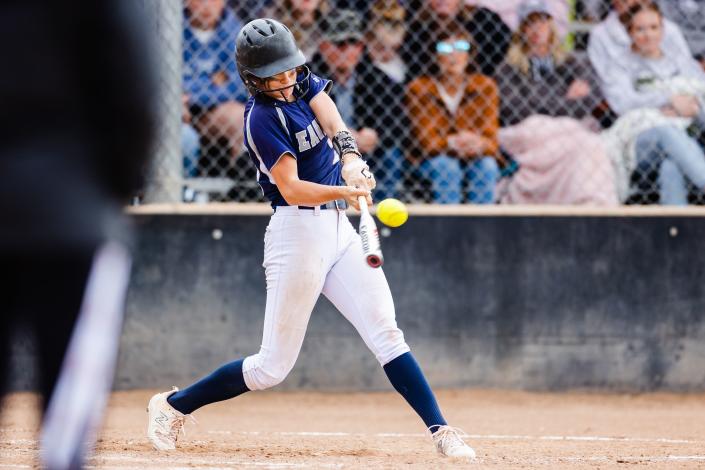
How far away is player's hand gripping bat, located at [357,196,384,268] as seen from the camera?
4.57 metres

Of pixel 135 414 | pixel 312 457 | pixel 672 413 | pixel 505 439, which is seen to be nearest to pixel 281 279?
pixel 312 457

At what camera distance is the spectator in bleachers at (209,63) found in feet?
25.2

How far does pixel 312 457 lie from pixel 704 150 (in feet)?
Result: 12.6

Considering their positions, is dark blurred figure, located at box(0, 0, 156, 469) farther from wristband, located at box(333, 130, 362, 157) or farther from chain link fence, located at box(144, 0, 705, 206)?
chain link fence, located at box(144, 0, 705, 206)

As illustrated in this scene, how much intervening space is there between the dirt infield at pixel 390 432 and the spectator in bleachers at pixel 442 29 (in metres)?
2.14

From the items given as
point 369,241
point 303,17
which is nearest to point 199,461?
point 369,241

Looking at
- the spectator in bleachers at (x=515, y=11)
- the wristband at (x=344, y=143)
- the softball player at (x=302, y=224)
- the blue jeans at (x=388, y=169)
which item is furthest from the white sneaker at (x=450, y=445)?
the spectator in bleachers at (x=515, y=11)

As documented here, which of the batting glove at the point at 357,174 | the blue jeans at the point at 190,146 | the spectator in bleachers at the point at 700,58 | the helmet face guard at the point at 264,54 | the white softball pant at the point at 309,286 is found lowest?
the blue jeans at the point at 190,146

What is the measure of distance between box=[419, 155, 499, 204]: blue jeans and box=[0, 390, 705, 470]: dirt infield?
1249mm

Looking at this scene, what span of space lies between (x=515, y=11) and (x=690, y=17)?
1335mm

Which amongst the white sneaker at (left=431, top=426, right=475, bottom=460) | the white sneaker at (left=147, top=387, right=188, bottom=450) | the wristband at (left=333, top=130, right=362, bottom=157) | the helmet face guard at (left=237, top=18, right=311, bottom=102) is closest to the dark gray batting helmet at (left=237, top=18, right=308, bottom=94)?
the helmet face guard at (left=237, top=18, right=311, bottom=102)

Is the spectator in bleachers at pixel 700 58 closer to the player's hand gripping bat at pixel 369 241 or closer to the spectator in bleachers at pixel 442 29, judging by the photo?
the spectator in bleachers at pixel 442 29

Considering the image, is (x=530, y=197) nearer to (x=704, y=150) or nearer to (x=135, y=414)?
(x=704, y=150)

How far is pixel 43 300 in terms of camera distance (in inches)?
111
